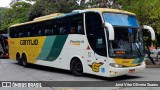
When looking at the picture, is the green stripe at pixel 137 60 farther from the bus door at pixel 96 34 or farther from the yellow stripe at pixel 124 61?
the bus door at pixel 96 34

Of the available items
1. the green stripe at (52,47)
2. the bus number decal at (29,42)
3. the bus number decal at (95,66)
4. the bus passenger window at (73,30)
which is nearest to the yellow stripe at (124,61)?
the bus number decal at (95,66)

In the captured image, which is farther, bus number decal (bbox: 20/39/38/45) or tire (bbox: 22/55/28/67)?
tire (bbox: 22/55/28/67)

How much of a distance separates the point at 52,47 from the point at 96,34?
4.24 m

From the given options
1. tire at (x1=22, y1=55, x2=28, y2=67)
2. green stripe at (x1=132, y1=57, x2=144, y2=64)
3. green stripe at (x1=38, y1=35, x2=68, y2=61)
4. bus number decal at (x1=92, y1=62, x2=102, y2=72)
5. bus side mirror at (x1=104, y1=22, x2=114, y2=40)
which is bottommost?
tire at (x1=22, y1=55, x2=28, y2=67)

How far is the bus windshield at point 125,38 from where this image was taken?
12.0m

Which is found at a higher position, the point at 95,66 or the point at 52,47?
the point at 52,47

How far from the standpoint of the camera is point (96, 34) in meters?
12.6

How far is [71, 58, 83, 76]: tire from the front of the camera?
1390 centimetres

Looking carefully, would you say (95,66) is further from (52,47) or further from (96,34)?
(52,47)

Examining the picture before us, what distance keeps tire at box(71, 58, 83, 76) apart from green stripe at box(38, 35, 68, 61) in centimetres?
137

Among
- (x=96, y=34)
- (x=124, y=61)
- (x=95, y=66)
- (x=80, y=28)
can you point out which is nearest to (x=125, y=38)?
(x=124, y=61)

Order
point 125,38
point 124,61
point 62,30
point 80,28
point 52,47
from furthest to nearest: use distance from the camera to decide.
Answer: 1. point 52,47
2. point 62,30
3. point 80,28
4. point 125,38
5. point 124,61

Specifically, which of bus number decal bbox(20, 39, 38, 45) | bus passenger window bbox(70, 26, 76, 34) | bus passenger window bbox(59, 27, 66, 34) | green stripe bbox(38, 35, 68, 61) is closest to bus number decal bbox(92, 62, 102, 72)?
bus passenger window bbox(70, 26, 76, 34)

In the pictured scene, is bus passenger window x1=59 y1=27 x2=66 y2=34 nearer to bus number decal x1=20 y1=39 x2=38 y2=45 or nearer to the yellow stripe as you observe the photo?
bus number decal x1=20 y1=39 x2=38 y2=45
